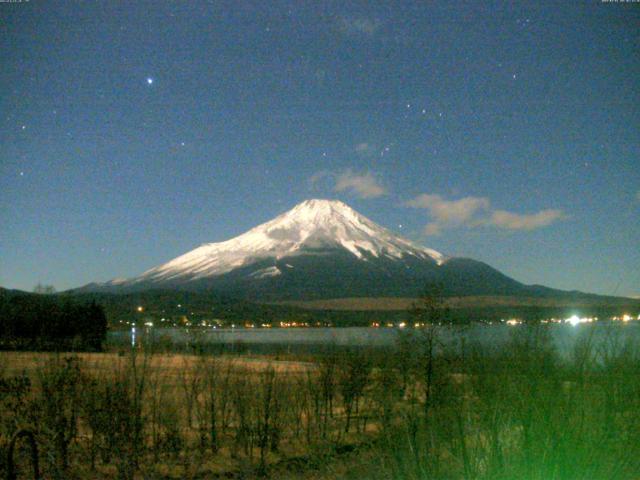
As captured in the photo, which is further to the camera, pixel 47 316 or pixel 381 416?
pixel 47 316

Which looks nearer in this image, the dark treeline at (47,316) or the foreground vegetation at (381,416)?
the foreground vegetation at (381,416)

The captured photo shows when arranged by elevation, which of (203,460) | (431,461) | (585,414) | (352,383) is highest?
(585,414)

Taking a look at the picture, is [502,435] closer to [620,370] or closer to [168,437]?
[620,370]

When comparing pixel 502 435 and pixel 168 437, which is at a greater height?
pixel 502 435

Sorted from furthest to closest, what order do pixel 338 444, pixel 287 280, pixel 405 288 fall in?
pixel 287 280 < pixel 405 288 < pixel 338 444

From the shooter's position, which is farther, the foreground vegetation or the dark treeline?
the dark treeline

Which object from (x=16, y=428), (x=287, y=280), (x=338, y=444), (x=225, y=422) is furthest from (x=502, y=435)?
(x=287, y=280)

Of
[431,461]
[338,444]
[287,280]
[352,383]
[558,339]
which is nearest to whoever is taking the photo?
[431,461]

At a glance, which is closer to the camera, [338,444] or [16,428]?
[16,428]
